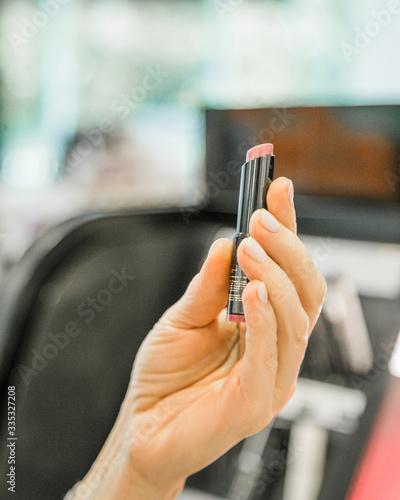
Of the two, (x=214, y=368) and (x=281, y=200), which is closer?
(x=281, y=200)

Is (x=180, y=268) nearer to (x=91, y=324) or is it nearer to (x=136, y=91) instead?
(x=91, y=324)

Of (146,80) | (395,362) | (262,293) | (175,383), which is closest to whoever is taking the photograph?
(262,293)

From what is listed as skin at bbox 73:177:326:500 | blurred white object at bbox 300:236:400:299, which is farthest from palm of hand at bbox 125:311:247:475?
blurred white object at bbox 300:236:400:299

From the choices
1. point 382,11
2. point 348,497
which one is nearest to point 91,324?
point 348,497

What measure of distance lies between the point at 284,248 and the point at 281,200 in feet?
0.17

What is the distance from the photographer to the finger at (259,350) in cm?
44

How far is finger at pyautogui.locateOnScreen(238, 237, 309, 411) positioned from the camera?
0.44 m

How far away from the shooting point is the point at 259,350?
0.45m

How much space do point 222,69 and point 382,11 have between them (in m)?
0.34

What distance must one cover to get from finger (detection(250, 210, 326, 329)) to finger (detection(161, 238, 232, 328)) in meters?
0.05

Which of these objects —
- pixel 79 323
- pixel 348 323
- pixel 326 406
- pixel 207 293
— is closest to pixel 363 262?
pixel 348 323

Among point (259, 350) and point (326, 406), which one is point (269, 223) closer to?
point (259, 350)

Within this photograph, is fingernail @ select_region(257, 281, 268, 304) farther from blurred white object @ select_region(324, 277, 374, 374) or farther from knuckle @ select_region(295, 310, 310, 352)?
blurred white object @ select_region(324, 277, 374, 374)

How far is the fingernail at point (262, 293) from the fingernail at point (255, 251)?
2cm
